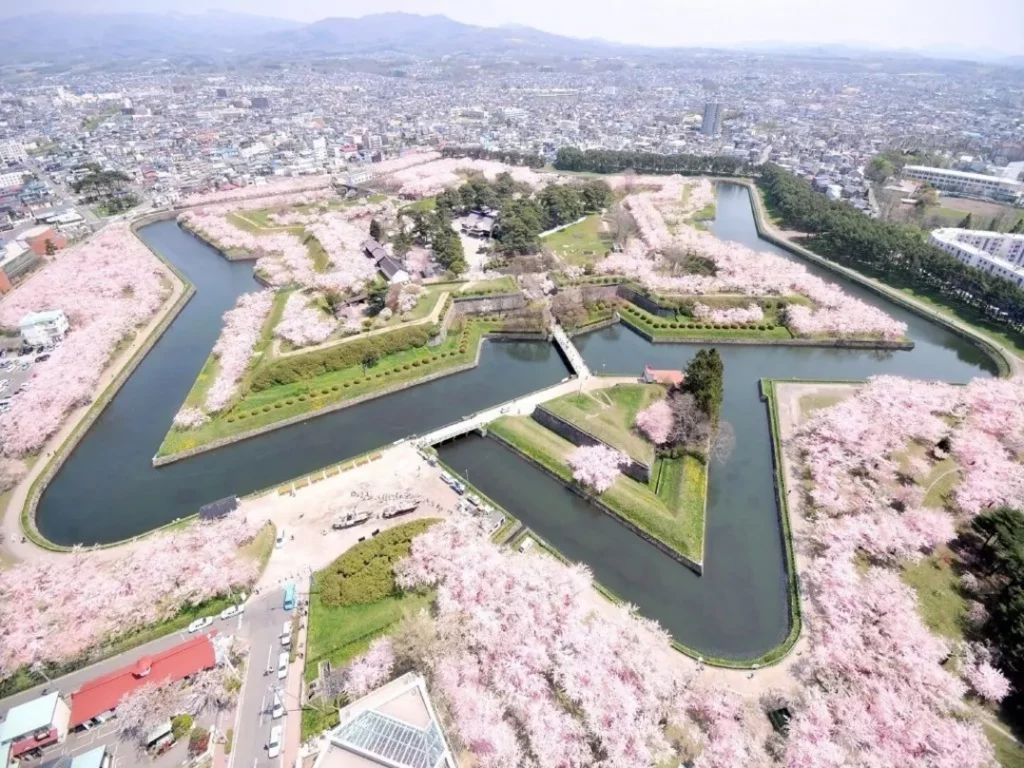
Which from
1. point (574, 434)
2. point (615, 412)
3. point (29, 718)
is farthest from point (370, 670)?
point (615, 412)

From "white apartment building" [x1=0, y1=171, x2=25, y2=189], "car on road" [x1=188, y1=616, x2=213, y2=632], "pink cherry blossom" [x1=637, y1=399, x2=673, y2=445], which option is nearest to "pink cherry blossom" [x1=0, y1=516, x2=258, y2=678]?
"car on road" [x1=188, y1=616, x2=213, y2=632]

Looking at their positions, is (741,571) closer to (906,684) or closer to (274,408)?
Answer: (906,684)

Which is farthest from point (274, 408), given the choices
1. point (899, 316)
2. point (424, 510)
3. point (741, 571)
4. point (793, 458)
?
point (899, 316)

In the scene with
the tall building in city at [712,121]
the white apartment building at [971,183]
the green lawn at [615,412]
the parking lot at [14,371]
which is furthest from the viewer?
the tall building in city at [712,121]

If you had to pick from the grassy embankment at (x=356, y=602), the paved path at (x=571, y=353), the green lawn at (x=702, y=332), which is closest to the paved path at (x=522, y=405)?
the paved path at (x=571, y=353)

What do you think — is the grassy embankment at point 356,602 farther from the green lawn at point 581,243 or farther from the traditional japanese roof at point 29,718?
the green lawn at point 581,243

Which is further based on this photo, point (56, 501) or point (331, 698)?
point (56, 501)
